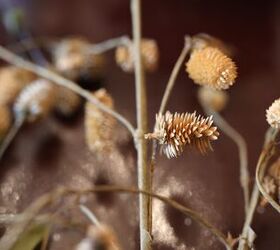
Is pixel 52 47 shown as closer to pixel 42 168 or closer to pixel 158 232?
pixel 42 168

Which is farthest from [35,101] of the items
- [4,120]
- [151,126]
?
[151,126]

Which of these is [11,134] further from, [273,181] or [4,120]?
[273,181]

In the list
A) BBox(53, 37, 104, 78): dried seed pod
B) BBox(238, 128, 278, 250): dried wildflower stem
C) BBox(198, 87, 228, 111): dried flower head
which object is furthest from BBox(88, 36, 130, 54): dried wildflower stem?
BBox(238, 128, 278, 250): dried wildflower stem

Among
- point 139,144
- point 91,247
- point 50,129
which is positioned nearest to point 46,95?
point 50,129

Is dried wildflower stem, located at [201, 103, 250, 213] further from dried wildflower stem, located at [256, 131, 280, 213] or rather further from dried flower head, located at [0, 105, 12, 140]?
dried flower head, located at [0, 105, 12, 140]

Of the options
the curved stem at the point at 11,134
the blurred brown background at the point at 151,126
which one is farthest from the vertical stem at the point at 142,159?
the curved stem at the point at 11,134

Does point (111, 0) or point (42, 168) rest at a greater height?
point (111, 0)
